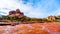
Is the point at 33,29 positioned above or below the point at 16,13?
below

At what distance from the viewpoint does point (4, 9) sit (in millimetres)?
2084

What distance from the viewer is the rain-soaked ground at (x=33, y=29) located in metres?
2.02

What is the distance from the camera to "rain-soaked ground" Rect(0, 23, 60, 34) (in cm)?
202

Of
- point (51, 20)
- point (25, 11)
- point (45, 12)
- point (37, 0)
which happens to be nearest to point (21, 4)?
point (25, 11)

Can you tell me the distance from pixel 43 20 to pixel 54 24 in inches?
7.6

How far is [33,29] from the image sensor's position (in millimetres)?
2053

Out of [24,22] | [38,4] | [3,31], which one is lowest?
[3,31]

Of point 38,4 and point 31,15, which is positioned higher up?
point 38,4

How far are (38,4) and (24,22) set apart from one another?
381mm

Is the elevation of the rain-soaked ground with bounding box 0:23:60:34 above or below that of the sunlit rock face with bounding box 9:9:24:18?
below

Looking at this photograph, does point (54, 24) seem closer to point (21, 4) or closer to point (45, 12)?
point (45, 12)

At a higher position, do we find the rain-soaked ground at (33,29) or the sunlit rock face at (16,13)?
the sunlit rock face at (16,13)

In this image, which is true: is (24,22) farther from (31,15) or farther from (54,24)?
(54,24)

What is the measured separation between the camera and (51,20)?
210cm
